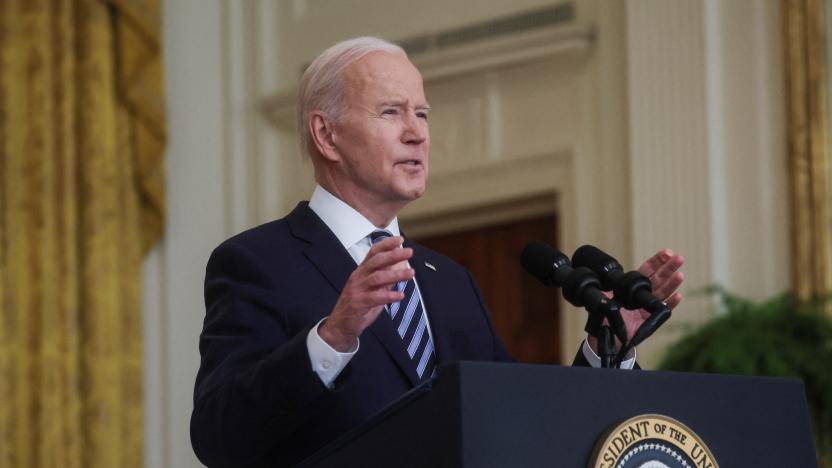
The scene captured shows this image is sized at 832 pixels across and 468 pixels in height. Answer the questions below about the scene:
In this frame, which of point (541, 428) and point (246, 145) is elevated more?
point (246, 145)

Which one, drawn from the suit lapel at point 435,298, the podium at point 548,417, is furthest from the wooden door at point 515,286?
the podium at point 548,417

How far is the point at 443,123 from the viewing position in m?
6.99

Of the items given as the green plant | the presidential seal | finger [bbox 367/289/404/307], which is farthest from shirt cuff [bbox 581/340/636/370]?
the green plant

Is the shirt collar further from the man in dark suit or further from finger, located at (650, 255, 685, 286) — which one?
finger, located at (650, 255, 685, 286)

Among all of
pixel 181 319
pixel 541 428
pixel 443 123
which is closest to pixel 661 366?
pixel 443 123

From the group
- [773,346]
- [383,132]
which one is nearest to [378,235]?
[383,132]

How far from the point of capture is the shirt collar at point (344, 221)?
2.64 meters

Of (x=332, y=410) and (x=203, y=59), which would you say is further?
(x=203, y=59)

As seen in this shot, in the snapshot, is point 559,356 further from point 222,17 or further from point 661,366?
point 222,17

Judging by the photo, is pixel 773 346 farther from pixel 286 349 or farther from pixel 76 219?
pixel 76 219

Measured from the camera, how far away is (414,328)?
2562 mm

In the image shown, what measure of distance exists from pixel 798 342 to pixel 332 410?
3.24 metres

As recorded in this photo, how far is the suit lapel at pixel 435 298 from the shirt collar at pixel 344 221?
0.10 meters

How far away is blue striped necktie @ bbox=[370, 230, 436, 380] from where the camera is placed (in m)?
2.51
